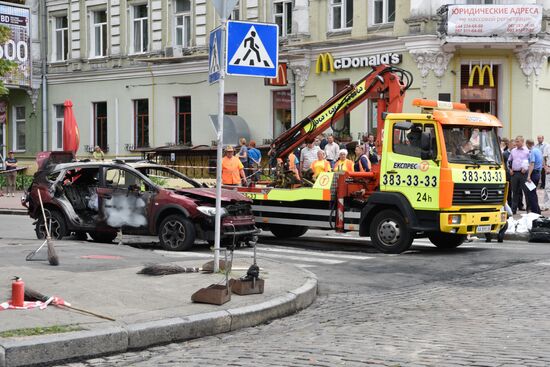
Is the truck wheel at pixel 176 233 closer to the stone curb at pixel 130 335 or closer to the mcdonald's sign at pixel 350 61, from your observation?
the stone curb at pixel 130 335

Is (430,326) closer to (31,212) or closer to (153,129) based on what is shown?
(31,212)

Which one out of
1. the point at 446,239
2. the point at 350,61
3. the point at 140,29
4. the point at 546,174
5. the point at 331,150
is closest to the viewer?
the point at 446,239

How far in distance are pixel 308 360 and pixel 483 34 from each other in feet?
71.2

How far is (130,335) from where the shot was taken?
7582 mm

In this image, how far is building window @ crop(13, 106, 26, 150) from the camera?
43094 mm

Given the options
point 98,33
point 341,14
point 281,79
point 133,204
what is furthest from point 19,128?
point 133,204

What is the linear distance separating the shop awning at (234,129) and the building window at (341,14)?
5.19 m

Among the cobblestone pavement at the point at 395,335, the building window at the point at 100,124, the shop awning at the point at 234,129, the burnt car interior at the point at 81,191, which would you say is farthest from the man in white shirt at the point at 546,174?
the building window at the point at 100,124

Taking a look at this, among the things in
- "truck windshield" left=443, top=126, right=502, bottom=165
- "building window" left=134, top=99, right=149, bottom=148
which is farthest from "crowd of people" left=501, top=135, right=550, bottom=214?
"building window" left=134, top=99, right=149, bottom=148

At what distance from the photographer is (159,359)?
7.28m

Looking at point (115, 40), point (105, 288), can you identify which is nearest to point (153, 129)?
point (115, 40)

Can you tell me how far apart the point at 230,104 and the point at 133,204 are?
19.9 m

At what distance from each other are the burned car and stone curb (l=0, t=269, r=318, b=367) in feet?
18.4

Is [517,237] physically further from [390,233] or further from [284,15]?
[284,15]
